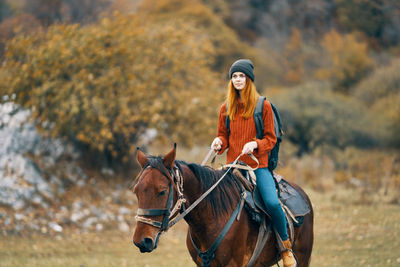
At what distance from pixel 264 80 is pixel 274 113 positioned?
33.3 metres

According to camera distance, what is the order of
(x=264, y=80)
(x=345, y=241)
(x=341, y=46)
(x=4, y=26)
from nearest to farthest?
1. (x=345, y=241)
2. (x=4, y=26)
3. (x=341, y=46)
4. (x=264, y=80)

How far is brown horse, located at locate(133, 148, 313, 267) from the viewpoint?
3.57m

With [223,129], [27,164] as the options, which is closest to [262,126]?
[223,129]

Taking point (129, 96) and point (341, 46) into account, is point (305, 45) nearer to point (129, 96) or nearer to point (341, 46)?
point (341, 46)

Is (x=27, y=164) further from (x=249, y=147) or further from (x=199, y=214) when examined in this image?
(x=249, y=147)

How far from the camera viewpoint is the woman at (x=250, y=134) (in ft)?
14.6

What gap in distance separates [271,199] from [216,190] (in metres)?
0.57

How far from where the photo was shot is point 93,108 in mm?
13172

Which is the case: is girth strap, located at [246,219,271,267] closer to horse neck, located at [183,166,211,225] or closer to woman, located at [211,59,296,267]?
woman, located at [211,59,296,267]

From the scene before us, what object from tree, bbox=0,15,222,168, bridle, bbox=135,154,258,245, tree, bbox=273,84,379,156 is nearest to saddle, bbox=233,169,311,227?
bridle, bbox=135,154,258,245

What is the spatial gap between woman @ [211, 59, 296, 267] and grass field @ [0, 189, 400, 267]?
4.10 m

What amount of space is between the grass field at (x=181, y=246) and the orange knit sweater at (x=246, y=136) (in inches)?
170

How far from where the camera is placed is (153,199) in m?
3.58

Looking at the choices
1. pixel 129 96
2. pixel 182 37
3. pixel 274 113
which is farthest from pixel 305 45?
pixel 274 113
